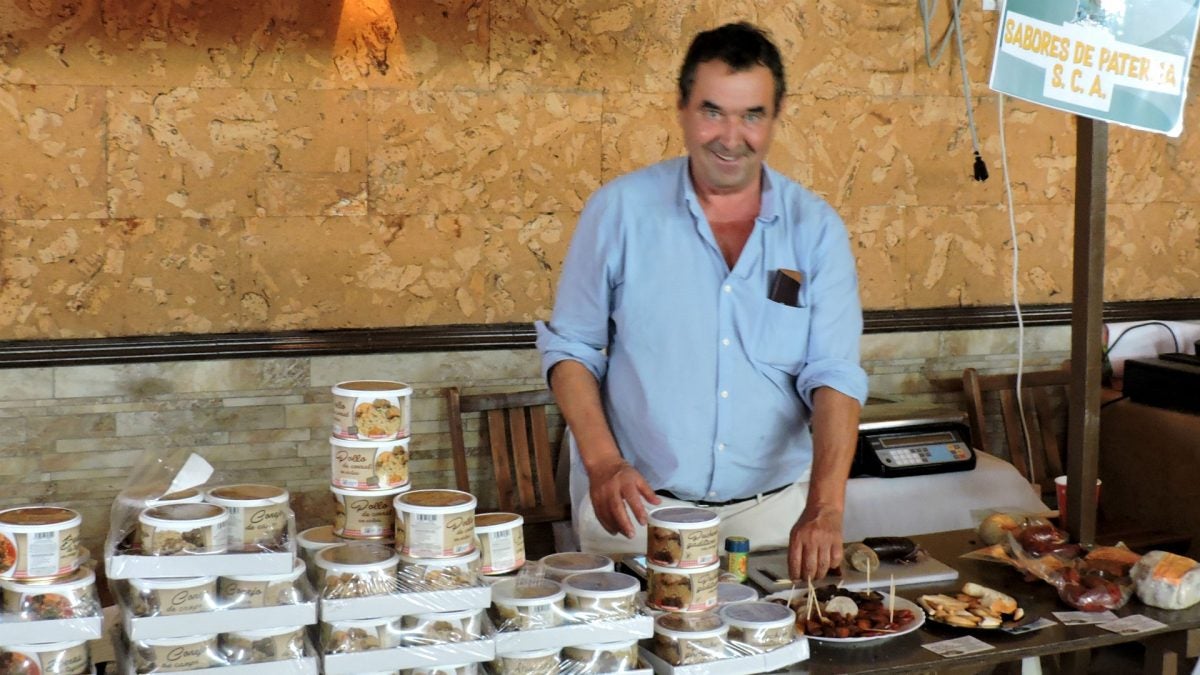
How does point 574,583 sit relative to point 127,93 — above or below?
below

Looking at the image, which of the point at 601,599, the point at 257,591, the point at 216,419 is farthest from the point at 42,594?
the point at 216,419

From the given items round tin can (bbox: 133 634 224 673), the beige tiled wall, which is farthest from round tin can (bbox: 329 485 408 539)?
the beige tiled wall

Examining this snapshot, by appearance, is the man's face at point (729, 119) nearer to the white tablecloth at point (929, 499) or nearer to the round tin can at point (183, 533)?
the round tin can at point (183, 533)

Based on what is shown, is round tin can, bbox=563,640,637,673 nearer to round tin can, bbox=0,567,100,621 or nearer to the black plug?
round tin can, bbox=0,567,100,621

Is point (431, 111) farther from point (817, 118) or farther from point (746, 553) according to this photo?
point (746, 553)

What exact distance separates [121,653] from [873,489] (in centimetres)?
253

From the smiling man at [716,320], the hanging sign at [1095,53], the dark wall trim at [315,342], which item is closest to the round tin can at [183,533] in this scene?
the smiling man at [716,320]

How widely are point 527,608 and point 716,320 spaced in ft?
3.04

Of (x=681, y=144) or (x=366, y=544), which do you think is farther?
(x=681, y=144)

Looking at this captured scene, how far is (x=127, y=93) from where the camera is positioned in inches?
140

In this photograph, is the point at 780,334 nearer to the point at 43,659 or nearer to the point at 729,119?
the point at 729,119

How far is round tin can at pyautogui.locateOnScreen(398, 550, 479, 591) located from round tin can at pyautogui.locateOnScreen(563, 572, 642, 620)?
15cm

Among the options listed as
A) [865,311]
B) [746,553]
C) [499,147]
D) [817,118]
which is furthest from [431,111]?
[746,553]

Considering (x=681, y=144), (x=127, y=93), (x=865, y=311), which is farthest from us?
(x=865, y=311)
